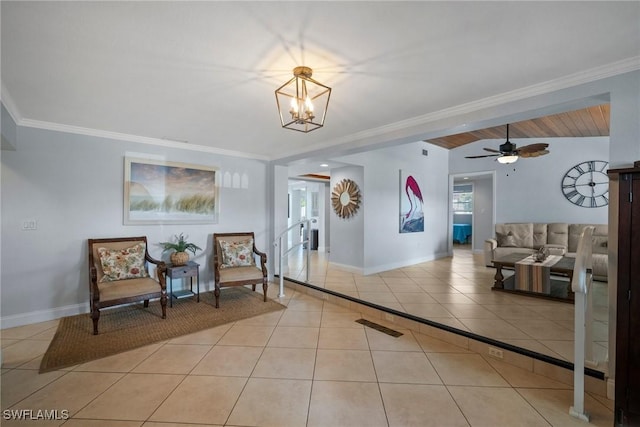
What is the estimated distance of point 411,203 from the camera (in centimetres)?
654

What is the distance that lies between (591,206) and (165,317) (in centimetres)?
827

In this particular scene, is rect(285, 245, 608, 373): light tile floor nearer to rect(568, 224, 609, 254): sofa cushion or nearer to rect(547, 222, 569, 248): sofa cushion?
rect(568, 224, 609, 254): sofa cushion

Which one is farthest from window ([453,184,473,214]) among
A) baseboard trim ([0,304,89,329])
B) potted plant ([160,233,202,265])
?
baseboard trim ([0,304,89,329])

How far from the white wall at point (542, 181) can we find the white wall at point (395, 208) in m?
1.28

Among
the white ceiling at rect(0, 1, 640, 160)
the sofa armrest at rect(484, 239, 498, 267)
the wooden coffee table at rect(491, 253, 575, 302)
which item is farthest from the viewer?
Result: the sofa armrest at rect(484, 239, 498, 267)

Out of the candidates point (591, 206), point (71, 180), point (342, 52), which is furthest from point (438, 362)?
point (591, 206)

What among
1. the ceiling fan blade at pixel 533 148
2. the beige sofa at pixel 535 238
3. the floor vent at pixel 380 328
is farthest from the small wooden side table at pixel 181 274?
the beige sofa at pixel 535 238

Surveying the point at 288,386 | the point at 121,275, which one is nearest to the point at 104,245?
the point at 121,275

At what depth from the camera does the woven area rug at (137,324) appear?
2646mm

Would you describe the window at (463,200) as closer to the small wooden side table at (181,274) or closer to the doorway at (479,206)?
the doorway at (479,206)

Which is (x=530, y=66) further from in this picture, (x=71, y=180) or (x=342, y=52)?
(x=71, y=180)

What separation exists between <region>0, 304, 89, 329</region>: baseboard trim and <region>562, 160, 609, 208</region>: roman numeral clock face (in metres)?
9.19

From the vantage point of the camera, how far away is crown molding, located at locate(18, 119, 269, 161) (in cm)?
331

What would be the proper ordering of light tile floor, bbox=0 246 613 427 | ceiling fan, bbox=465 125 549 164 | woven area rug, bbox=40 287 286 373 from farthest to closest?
ceiling fan, bbox=465 125 549 164 → woven area rug, bbox=40 287 286 373 → light tile floor, bbox=0 246 613 427
